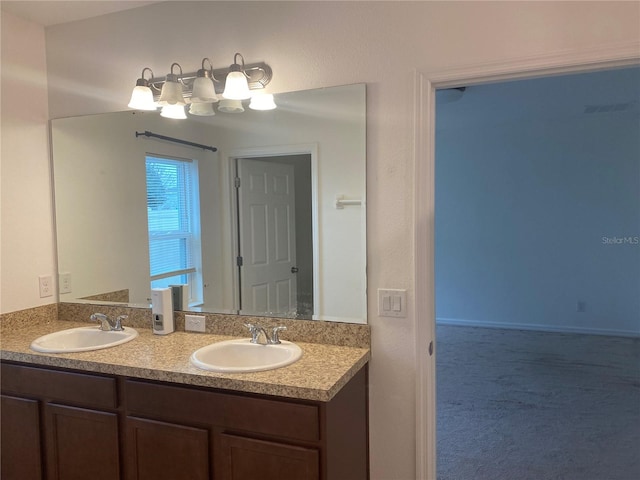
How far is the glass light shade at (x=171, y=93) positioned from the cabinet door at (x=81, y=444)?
141cm

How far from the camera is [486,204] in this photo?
5645mm

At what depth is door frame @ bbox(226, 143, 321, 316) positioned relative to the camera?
2117mm

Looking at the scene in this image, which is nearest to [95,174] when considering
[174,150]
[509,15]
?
[174,150]

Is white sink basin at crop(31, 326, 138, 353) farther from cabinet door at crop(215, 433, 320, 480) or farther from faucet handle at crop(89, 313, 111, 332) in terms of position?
cabinet door at crop(215, 433, 320, 480)

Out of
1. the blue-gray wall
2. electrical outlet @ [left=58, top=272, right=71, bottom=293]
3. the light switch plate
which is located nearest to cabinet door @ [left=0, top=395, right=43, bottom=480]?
electrical outlet @ [left=58, top=272, right=71, bottom=293]

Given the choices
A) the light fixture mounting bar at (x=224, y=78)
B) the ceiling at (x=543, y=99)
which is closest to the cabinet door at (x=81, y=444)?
the light fixture mounting bar at (x=224, y=78)

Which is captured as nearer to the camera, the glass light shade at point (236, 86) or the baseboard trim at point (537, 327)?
the glass light shade at point (236, 86)

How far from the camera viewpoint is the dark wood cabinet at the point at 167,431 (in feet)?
5.18

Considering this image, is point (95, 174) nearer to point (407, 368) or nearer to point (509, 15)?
point (407, 368)

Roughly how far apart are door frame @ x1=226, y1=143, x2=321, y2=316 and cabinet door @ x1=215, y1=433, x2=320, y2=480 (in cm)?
64

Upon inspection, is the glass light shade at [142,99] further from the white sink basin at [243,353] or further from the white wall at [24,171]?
the white sink basin at [243,353]

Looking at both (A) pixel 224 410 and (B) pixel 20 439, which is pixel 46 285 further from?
(A) pixel 224 410

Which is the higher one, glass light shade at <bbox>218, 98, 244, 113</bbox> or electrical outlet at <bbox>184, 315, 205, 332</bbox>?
glass light shade at <bbox>218, 98, 244, 113</bbox>
